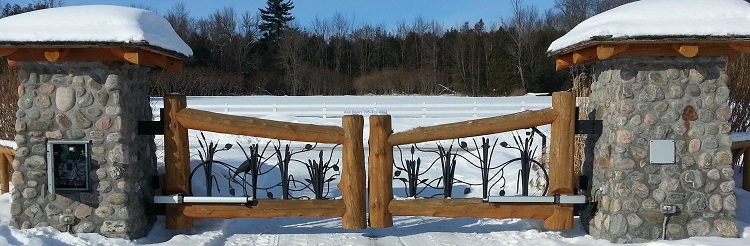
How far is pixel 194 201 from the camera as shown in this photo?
226 inches

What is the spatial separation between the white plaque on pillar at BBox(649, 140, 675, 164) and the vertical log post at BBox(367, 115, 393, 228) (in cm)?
250

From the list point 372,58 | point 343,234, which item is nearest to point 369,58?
point 372,58

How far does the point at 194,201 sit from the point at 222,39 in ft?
140

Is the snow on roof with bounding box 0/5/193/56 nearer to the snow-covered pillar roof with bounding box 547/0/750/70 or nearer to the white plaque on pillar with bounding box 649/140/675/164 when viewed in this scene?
the snow-covered pillar roof with bounding box 547/0/750/70

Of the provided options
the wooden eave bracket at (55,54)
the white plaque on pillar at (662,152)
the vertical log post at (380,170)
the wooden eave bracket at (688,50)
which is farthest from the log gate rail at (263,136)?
the wooden eave bracket at (688,50)

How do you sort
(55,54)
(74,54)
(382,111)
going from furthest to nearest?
1. (382,111)
2. (74,54)
3. (55,54)

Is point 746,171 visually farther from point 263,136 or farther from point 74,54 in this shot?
point 74,54

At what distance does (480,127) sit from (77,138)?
12.8ft

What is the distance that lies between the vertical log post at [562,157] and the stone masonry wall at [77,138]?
4187 mm

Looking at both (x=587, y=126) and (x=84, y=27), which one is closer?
(x=84, y=27)

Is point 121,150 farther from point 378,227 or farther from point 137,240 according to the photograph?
point 378,227

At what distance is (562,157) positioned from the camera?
5.72m

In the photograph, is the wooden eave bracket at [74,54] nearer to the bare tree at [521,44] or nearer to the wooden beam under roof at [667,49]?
the wooden beam under roof at [667,49]

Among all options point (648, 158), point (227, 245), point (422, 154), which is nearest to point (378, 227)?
point (227, 245)
